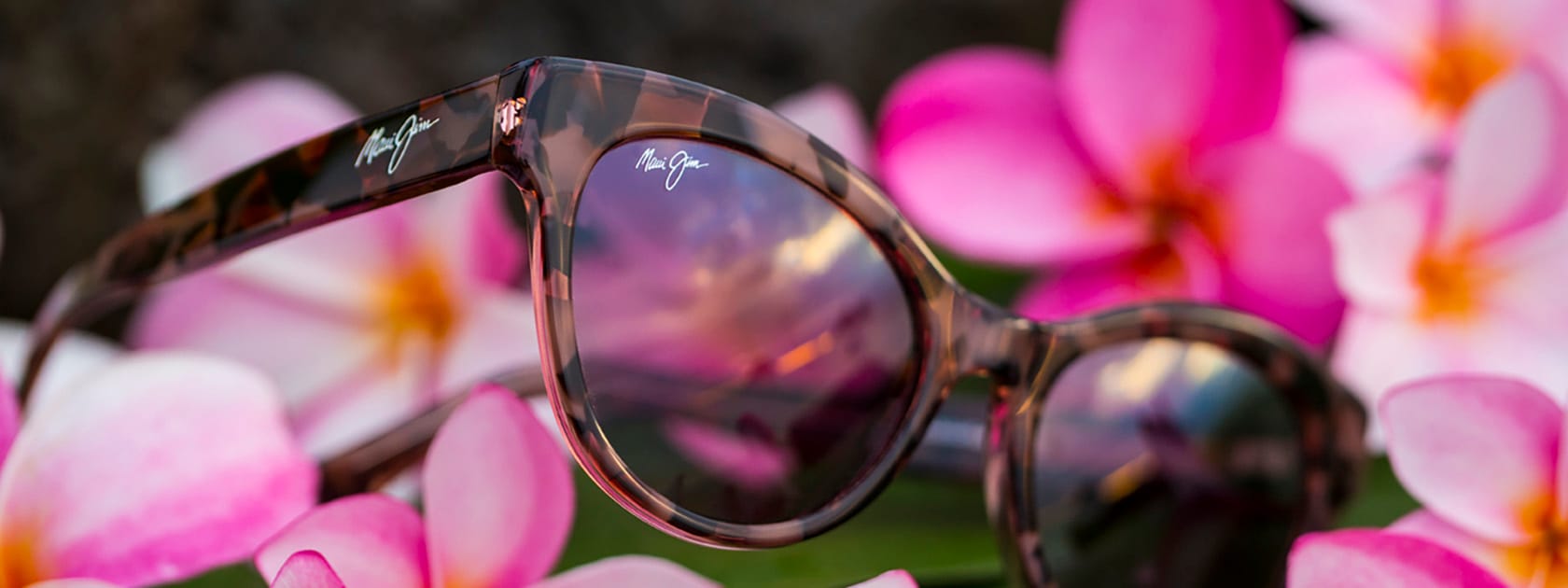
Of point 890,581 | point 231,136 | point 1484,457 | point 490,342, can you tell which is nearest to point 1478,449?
point 1484,457

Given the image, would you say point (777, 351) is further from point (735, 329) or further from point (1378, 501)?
point (1378, 501)

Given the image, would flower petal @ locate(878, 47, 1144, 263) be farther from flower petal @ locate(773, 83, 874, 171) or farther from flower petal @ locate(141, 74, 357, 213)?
flower petal @ locate(141, 74, 357, 213)

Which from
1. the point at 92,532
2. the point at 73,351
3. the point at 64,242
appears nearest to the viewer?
the point at 92,532

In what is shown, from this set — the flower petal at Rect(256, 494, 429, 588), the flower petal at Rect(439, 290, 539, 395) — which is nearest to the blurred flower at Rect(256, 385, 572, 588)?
the flower petal at Rect(256, 494, 429, 588)

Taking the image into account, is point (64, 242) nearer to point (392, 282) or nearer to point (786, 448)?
point (392, 282)

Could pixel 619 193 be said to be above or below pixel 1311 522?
above

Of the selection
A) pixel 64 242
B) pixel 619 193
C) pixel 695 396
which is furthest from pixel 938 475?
pixel 64 242
